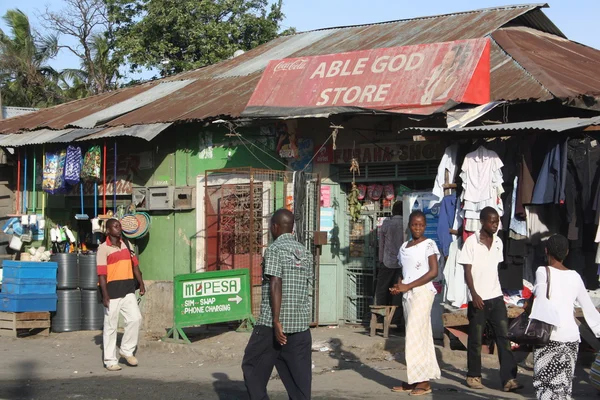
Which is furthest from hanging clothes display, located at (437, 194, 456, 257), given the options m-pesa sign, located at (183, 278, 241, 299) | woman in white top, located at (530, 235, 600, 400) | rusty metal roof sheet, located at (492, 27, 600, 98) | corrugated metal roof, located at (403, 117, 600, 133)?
woman in white top, located at (530, 235, 600, 400)

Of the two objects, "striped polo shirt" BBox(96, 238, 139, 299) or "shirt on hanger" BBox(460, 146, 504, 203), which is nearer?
"shirt on hanger" BBox(460, 146, 504, 203)

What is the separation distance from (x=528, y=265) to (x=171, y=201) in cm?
672

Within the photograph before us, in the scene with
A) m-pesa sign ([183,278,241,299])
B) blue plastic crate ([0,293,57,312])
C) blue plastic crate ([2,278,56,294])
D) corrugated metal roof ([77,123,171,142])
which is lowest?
blue plastic crate ([0,293,57,312])

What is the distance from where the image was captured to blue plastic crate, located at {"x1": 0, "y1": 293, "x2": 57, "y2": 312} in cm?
1352

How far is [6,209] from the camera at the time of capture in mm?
18016

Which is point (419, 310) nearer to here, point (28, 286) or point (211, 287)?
point (211, 287)

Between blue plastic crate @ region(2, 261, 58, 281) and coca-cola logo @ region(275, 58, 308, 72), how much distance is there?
4.78 m

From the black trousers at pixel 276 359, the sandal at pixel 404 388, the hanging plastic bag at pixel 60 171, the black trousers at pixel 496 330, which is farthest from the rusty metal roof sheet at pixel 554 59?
the hanging plastic bag at pixel 60 171

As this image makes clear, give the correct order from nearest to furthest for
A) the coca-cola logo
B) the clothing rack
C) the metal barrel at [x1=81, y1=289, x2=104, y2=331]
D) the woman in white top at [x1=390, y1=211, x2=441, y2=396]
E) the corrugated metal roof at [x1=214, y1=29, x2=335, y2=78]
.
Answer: the woman in white top at [x1=390, y1=211, x2=441, y2=396] → the clothing rack → the coca-cola logo → the metal barrel at [x1=81, y1=289, x2=104, y2=331] → the corrugated metal roof at [x1=214, y1=29, x2=335, y2=78]

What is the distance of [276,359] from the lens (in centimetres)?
681

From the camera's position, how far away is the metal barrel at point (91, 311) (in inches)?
556

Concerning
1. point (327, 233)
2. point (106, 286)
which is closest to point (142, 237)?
point (327, 233)

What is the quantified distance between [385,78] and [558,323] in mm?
6197

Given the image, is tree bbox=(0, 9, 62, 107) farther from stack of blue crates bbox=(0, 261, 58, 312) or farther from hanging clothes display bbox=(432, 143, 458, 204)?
hanging clothes display bbox=(432, 143, 458, 204)
